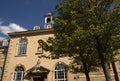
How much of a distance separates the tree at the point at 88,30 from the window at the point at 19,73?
1119cm

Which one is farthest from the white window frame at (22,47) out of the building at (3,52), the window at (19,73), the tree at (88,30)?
the tree at (88,30)

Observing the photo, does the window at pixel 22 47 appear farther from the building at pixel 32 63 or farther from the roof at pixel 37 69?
the roof at pixel 37 69

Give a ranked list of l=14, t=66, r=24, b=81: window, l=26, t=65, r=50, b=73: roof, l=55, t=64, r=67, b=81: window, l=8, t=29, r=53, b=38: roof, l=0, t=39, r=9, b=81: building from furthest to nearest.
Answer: l=0, t=39, r=9, b=81: building
l=8, t=29, r=53, b=38: roof
l=14, t=66, r=24, b=81: window
l=26, t=65, r=50, b=73: roof
l=55, t=64, r=67, b=81: window

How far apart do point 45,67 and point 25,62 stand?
2.98 meters

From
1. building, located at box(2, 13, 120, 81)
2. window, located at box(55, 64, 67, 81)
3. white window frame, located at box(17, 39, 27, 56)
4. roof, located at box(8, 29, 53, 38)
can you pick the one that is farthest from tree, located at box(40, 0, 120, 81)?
white window frame, located at box(17, 39, 27, 56)

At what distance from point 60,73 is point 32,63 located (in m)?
4.02

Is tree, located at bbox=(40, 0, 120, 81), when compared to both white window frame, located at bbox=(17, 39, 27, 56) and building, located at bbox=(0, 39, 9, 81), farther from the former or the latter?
building, located at bbox=(0, 39, 9, 81)

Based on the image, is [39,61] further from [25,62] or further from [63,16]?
[63,16]

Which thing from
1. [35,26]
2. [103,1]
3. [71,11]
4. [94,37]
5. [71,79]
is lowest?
[71,79]

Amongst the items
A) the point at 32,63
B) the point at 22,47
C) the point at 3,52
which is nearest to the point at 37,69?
the point at 32,63

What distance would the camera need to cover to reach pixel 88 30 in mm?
10016

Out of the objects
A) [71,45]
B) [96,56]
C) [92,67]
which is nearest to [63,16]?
[71,45]

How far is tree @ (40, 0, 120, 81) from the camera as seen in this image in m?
10.2

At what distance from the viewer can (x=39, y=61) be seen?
21938 millimetres
